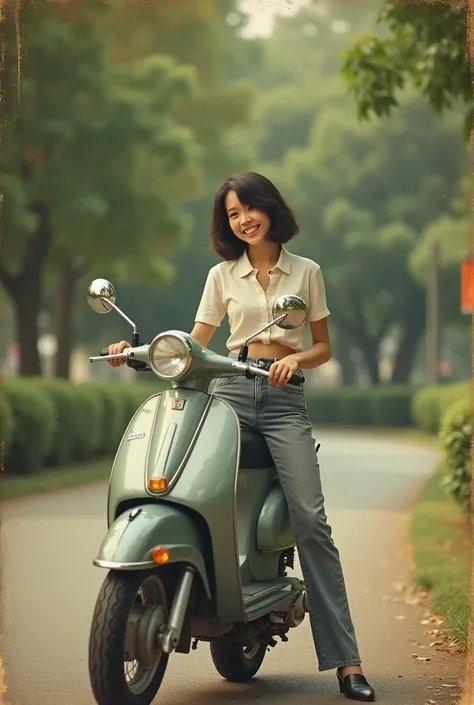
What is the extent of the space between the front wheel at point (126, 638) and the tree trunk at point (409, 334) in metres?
39.3

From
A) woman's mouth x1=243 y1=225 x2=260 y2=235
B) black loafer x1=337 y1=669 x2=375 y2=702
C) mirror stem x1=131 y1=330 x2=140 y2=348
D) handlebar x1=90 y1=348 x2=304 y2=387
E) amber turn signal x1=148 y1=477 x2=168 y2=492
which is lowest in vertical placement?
black loafer x1=337 y1=669 x2=375 y2=702

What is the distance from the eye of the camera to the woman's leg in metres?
4.82

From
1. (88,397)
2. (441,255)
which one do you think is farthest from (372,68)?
(441,255)

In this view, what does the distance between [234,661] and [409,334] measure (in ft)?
129

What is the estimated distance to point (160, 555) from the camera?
421cm

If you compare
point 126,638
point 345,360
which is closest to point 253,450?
point 126,638

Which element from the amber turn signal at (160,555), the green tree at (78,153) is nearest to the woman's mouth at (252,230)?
the amber turn signal at (160,555)

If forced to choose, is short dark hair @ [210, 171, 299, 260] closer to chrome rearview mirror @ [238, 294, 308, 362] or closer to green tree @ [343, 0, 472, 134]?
chrome rearview mirror @ [238, 294, 308, 362]

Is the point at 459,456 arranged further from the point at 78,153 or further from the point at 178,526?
the point at 78,153

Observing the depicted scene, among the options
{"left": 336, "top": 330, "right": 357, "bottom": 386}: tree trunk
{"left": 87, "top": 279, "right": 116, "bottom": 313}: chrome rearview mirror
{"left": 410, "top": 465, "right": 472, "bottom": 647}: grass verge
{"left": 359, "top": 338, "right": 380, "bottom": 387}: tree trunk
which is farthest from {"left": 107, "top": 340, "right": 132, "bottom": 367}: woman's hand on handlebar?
{"left": 336, "top": 330, "right": 357, "bottom": 386}: tree trunk

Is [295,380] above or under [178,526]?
above

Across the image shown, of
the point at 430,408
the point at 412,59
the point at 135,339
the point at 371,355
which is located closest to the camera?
the point at 135,339

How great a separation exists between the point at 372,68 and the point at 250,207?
4585mm

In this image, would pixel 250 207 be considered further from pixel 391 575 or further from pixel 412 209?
pixel 412 209
